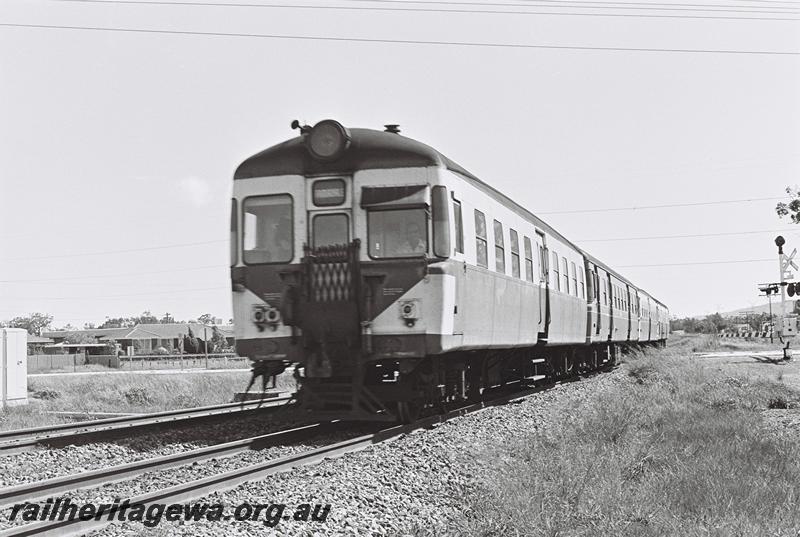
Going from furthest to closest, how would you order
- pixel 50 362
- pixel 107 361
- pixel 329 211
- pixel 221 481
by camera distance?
pixel 107 361
pixel 50 362
pixel 329 211
pixel 221 481

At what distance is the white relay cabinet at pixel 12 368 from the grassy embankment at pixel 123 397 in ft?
1.38

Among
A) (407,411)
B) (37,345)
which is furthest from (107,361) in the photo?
(407,411)

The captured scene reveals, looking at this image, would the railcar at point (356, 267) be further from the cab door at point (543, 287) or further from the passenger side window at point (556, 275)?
the passenger side window at point (556, 275)

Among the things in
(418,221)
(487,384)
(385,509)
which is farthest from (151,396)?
(385,509)

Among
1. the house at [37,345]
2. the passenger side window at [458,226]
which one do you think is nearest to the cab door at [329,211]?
the passenger side window at [458,226]

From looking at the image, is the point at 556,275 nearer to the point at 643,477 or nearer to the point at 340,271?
the point at 340,271

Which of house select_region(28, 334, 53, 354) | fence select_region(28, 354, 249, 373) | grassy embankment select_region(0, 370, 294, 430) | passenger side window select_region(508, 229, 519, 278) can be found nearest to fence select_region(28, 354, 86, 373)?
fence select_region(28, 354, 249, 373)

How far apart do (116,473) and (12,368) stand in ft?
37.0

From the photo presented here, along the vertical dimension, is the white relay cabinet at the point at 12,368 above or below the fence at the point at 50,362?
above

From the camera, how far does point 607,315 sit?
24359 millimetres

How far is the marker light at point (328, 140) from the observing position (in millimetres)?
9906

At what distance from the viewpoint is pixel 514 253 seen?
43.2ft

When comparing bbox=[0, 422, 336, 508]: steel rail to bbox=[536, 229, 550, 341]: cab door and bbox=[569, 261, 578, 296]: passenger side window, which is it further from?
bbox=[569, 261, 578, 296]: passenger side window

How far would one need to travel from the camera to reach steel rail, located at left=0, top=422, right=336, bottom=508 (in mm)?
6113
